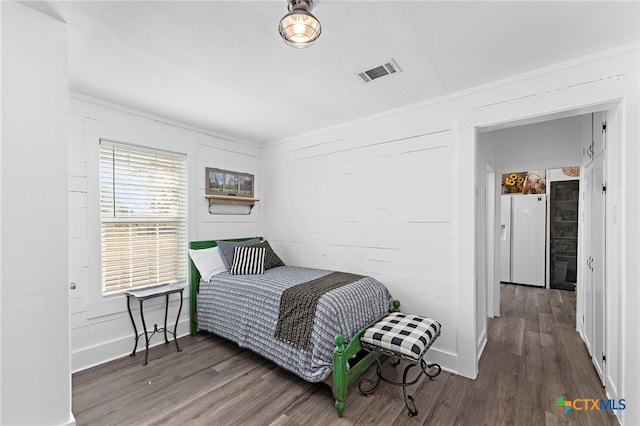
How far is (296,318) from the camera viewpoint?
2.47 meters

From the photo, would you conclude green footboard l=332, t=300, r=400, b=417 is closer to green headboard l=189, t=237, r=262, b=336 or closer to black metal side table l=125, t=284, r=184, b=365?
black metal side table l=125, t=284, r=184, b=365

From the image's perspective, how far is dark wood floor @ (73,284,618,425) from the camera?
2.07m

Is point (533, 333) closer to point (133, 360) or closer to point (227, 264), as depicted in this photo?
point (227, 264)

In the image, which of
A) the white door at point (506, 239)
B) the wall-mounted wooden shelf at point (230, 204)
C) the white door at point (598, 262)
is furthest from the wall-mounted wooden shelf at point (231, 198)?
the white door at point (506, 239)

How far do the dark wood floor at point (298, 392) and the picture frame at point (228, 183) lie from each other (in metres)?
1.83

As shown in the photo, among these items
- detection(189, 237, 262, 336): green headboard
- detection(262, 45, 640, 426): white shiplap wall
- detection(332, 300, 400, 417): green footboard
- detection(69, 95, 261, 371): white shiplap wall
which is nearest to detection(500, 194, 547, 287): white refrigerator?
detection(262, 45, 640, 426): white shiplap wall

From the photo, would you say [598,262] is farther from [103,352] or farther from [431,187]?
[103,352]

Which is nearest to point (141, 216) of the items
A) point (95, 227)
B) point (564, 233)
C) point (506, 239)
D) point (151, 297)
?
point (95, 227)

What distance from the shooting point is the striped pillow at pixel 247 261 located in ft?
11.0

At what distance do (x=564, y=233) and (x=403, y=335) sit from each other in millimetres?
5260

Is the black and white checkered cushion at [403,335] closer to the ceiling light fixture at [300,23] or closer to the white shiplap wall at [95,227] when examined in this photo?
the ceiling light fixture at [300,23]

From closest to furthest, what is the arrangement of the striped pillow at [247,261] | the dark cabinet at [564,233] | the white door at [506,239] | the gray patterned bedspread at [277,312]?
the gray patterned bedspread at [277,312], the striped pillow at [247,261], the dark cabinet at [564,233], the white door at [506,239]

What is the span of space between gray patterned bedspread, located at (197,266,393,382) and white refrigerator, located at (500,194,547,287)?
4.39 metres

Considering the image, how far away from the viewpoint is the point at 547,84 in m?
2.24
